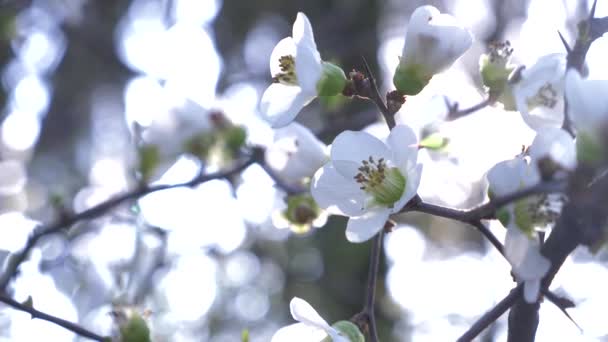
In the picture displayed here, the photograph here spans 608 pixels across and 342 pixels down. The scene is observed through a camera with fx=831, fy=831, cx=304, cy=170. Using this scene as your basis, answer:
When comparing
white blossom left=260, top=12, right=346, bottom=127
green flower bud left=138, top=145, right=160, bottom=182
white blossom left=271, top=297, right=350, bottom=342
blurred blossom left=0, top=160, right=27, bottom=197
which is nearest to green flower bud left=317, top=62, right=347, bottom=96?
white blossom left=260, top=12, right=346, bottom=127

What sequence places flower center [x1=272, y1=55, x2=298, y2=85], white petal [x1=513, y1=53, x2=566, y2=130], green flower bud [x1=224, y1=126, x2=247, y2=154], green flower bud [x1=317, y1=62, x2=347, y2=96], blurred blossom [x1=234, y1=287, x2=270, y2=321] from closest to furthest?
white petal [x1=513, y1=53, x2=566, y2=130] → green flower bud [x1=317, y1=62, x2=347, y2=96] → flower center [x1=272, y1=55, x2=298, y2=85] → green flower bud [x1=224, y1=126, x2=247, y2=154] → blurred blossom [x1=234, y1=287, x2=270, y2=321]

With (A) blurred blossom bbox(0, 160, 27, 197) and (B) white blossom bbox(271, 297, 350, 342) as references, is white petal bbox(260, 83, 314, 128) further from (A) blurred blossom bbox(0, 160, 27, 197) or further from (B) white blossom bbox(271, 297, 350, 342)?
(A) blurred blossom bbox(0, 160, 27, 197)

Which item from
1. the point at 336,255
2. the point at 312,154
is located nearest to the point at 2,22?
the point at 336,255

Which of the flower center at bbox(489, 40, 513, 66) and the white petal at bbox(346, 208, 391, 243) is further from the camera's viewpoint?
the flower center at bbox(489, 40, 513, 66)

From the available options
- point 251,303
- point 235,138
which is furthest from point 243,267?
point 235,138

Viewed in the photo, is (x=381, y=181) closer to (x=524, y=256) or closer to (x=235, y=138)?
(x=524, y=256)

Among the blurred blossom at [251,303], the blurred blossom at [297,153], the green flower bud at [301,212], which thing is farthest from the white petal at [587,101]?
the blurred blossom at [251,303]

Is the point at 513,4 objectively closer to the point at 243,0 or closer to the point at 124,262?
the point at 243,0
